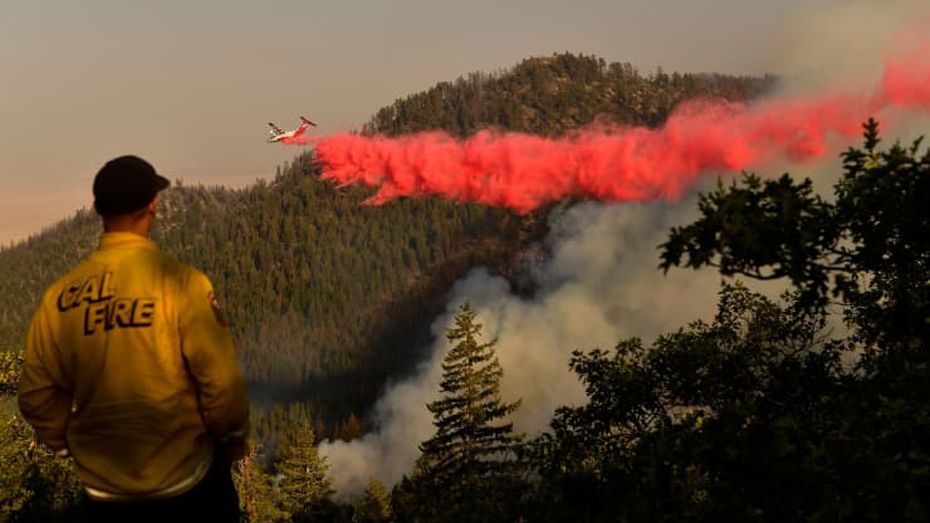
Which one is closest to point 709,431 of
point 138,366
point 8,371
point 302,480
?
point 138,366

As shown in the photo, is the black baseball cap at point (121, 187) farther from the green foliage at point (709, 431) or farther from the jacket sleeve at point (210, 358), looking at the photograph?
the green foliage at point (709, 431)

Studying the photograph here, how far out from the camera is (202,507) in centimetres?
366

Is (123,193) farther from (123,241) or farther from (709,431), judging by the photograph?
(709,431)

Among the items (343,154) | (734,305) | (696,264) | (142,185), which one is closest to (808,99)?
(343,154)

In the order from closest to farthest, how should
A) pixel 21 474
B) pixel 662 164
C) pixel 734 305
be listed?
pixel 734 305
pixel 21 474
pixel 662 164

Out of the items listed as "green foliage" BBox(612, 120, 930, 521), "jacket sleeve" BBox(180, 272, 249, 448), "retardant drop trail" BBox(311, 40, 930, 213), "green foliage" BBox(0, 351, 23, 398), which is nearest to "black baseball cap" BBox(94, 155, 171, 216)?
"jacket sleeve" BBox(180, 272, 249, 448)

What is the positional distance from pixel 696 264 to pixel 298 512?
2161 inches

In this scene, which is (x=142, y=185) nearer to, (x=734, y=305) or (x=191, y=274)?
(x=191, y=274)

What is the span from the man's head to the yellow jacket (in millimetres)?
98

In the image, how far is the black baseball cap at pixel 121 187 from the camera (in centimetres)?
364

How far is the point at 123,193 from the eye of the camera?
3.65 metres

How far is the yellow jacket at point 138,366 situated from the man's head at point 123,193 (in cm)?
10

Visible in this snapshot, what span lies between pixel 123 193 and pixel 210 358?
0.97 meters

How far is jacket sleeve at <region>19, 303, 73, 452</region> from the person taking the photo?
362 cm
